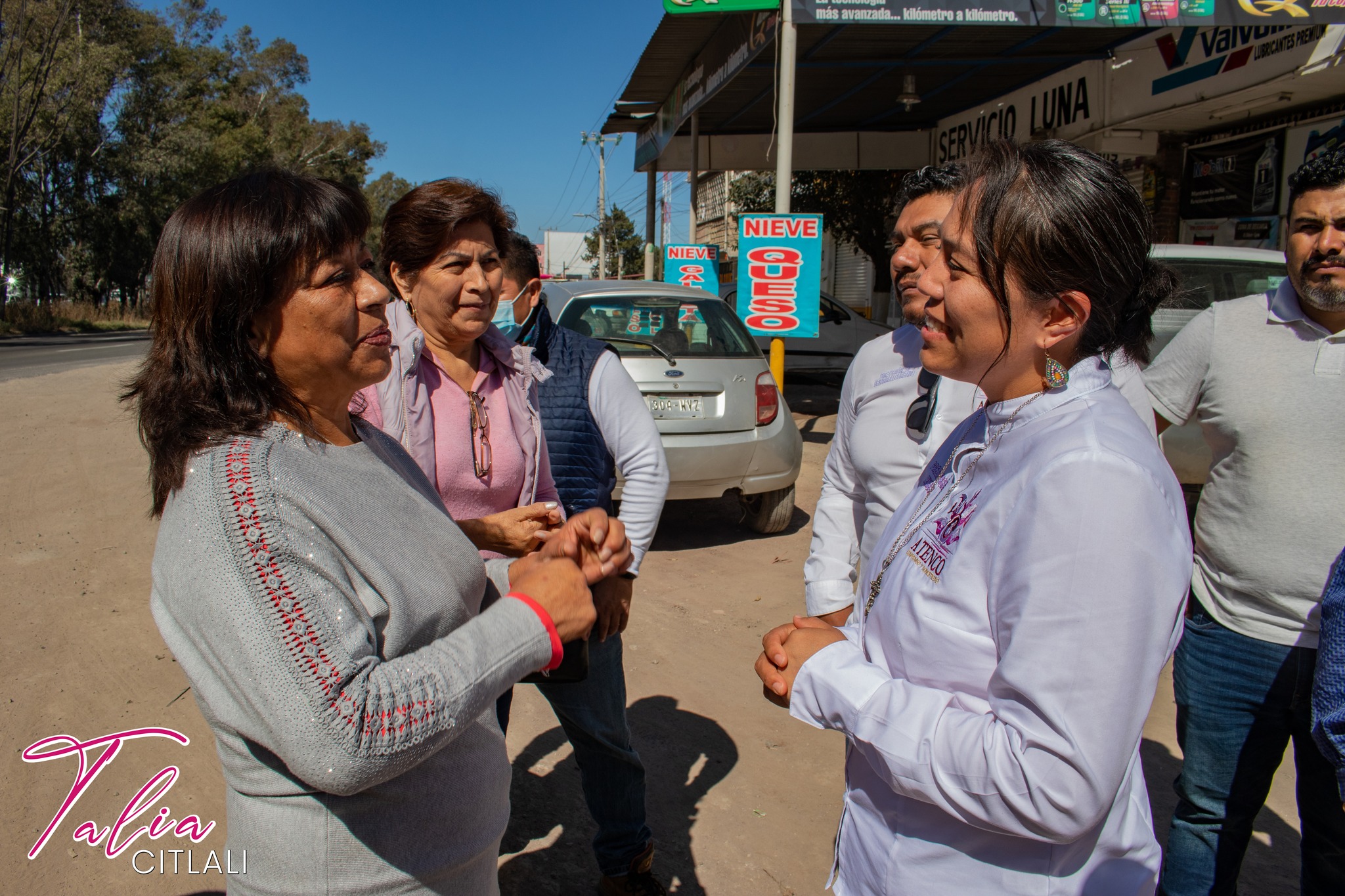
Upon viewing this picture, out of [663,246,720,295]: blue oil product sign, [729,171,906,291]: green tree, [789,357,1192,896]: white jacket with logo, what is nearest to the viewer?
[789,357,1192,896]: white jacket with logo

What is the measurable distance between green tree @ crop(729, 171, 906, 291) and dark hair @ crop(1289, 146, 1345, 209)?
594 inches

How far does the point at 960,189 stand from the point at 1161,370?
1.46m

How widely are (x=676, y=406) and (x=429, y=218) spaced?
3.63 metres

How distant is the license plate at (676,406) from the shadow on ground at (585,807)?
7.87 feet

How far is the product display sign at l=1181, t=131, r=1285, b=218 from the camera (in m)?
9.12

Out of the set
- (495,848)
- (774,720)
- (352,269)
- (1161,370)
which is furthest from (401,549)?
(774,720)

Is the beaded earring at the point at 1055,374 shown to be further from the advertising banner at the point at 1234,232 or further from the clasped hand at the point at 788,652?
the advertising banner at the point at 1234,232

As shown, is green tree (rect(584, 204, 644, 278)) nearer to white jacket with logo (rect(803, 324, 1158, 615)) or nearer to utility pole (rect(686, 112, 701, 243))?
utility pole (rect(686, 112, 701, 243))

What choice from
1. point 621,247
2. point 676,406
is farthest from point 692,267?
point 621,247

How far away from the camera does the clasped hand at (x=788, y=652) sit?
133cm

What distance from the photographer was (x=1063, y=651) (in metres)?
1.01

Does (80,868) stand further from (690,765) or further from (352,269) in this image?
(352,269)

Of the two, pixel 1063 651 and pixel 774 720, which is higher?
pixel 1063 651

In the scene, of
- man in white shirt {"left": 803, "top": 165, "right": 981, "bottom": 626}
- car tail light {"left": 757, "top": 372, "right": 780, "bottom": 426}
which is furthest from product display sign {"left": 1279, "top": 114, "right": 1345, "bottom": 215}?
man in white shirt {"left": 803, "top": 165, "right": 981, "bottom": 626}
